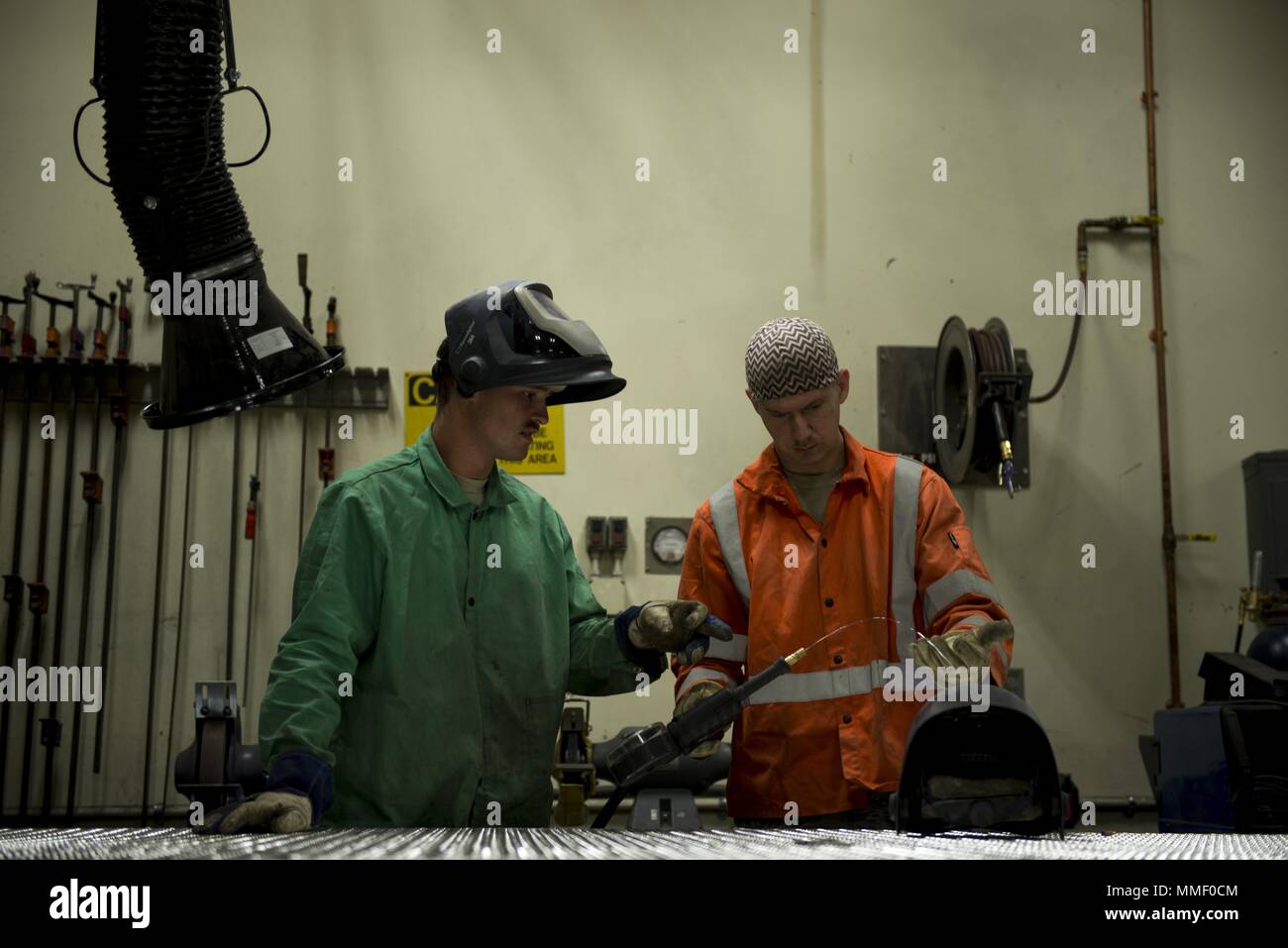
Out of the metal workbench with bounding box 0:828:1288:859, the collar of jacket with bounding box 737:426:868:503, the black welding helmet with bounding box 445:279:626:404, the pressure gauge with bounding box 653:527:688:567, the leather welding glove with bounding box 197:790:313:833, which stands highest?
the black welding helmet with bounding box 445:279:626:404

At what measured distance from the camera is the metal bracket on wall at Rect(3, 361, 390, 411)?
3955 mm

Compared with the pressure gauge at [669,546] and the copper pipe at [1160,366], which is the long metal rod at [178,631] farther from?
the copper pipe at [1160,366]

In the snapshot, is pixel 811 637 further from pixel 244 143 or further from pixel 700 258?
pixel 244 143

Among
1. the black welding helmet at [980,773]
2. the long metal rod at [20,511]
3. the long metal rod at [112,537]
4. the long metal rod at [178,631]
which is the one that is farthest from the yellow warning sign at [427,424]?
the black welding helmet at [980,773]

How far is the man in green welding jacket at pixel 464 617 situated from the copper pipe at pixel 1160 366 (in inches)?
104

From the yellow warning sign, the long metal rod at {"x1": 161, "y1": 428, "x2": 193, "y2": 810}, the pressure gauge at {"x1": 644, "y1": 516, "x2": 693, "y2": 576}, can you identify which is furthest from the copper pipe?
the long metal rod at {"x1": 161, "y1": 428, "x2": 193, "y2": 810}

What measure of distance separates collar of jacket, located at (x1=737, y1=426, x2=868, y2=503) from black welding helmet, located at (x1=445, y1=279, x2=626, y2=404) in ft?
1.50

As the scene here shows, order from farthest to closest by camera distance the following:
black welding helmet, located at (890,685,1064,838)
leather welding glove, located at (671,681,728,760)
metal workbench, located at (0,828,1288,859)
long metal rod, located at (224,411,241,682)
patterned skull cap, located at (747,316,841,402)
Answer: long metal rod, located at (224,411,241,682) → patterned skull cap, located at (747,316,841,402) → leather welding glove, located at (671,681,728,760) → black welding helmet, located at (890,685,1064,838) → metal workbench, located at (0,828,1288,859)

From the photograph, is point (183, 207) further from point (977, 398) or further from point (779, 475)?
point (977, 398)

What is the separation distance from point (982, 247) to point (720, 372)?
1103 millimetres

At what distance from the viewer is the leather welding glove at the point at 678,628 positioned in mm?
1979

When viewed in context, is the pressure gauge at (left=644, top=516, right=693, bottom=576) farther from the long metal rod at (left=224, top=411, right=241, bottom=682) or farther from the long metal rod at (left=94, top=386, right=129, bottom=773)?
the long metal rod at (left=94, top=386, right=129, bottom=773)

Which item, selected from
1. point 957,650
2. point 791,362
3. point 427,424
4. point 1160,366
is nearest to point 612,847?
point 957,650

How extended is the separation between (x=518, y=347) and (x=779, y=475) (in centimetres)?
66
